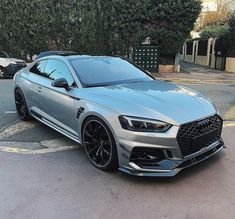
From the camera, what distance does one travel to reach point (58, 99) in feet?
18.2

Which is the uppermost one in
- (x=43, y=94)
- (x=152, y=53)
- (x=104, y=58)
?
(x=104, y=58)

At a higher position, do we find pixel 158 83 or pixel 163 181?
pixel 158 83

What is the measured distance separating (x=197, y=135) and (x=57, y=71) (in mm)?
2654

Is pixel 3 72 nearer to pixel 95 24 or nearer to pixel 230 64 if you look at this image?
pixel 95 24

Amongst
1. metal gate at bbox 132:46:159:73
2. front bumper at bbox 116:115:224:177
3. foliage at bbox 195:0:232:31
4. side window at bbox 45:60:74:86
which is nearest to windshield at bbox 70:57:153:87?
side window at bbox 45:60:74:86

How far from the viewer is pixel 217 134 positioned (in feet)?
15.6

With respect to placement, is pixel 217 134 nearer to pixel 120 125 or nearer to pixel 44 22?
pixel 120 125

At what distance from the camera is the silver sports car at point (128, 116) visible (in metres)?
4.18

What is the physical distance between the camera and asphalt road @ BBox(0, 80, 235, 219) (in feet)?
12.1

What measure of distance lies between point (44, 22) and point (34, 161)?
48.6 feet

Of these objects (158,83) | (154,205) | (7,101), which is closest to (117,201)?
(154,205)

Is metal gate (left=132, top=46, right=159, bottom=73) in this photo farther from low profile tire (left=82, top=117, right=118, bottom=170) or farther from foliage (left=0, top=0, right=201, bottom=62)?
low profile tire (left=82, top=117, right=118, bottom=170)

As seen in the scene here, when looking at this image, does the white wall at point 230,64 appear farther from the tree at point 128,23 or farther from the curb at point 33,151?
the curb at point 33,151

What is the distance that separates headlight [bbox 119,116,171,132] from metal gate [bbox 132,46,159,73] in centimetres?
1466
